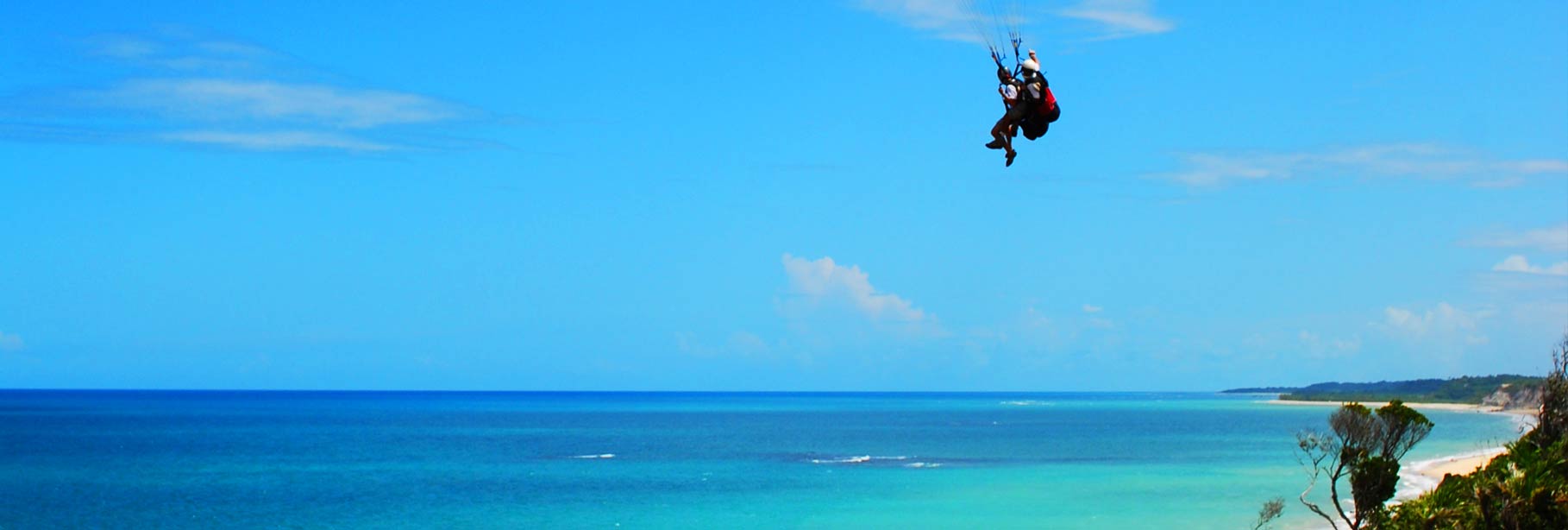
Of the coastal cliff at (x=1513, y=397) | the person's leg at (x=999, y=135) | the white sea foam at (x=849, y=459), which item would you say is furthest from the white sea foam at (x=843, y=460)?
the coastal cliff at (x=1513, y=397)

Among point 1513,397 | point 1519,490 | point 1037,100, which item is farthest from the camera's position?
point 1513,397

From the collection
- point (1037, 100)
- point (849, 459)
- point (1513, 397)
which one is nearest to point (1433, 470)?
point (849, 459)

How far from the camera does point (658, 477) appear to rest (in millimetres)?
66188

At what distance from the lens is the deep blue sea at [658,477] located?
5028 cm

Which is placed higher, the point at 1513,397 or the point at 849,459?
the point at 1513,397

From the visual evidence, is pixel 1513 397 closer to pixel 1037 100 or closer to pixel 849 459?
pixel 849 459

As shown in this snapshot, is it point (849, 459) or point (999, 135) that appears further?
point (849, 459)

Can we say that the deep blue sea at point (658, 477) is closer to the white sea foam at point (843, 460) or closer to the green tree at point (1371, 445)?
the white sea foam at point (843, 460)

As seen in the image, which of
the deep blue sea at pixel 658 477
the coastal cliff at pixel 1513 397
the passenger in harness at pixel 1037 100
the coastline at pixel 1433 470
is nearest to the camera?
the passenger in harness at pixel 1037 100

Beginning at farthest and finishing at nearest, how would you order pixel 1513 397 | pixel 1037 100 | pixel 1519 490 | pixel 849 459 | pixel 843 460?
pixel 1513 397 < pixel 849 459 < pixel 843 460 < pixel 1519 490 < pixel 1037 100

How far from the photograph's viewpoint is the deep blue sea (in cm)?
5028

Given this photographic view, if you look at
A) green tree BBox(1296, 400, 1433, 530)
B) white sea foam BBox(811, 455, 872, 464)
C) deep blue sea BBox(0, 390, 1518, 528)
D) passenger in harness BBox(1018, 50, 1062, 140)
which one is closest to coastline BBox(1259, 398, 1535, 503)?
deep blue sea BBox(0, 390, 1518, 528)

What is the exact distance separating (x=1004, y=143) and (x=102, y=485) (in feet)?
200

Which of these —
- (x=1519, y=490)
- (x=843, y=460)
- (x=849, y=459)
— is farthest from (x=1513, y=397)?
(x=1519, y=490)
